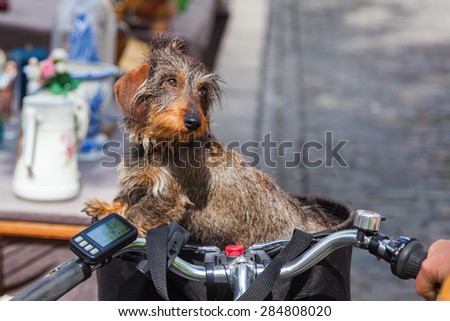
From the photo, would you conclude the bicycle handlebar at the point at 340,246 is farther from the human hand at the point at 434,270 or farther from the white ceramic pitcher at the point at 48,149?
the white ceramic pitcher at the point at 48,149

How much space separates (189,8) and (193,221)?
7.69 m

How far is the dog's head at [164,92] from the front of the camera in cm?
224

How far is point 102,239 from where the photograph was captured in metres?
1.84

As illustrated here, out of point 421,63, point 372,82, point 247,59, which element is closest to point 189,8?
point 247,59

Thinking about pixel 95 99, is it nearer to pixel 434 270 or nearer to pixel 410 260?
pixel 410 260

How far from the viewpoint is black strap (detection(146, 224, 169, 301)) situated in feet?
6.14

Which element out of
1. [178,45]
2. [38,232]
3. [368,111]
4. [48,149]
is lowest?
→ [38,232]

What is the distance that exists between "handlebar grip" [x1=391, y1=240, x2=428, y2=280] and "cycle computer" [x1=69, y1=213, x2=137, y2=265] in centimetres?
61

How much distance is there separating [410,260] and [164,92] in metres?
0.89

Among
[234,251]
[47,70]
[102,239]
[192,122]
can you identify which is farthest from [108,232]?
[47,70]

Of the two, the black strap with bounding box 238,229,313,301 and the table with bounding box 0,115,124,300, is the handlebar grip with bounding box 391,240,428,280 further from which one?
the table with bounding box 0,115,124,300

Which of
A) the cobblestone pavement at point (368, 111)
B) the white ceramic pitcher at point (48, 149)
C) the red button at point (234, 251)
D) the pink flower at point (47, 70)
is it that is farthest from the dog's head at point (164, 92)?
the cobblestone pavement at point (368, 111)

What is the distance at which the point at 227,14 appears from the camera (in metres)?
12.7
